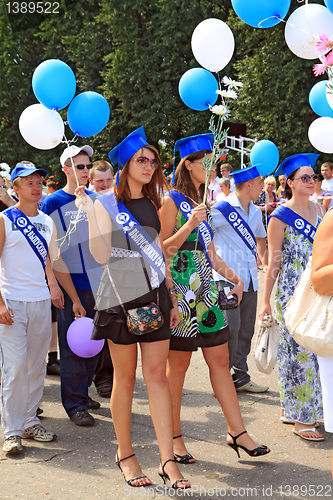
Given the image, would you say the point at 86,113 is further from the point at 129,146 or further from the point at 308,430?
the point at 308,430

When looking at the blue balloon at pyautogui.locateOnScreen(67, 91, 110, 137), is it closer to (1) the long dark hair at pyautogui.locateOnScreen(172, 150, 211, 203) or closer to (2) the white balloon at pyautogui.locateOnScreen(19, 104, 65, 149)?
(2) the white balloon at pyautogui.locateOnScreen(19, 104, 65, 149)

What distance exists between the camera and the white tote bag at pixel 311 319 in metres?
3.11

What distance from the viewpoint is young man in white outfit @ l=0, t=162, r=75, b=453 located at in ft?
14.8

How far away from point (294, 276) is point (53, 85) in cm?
214

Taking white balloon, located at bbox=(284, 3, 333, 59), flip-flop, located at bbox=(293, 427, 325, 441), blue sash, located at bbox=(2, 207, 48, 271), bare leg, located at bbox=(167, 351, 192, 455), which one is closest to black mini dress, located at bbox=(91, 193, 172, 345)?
bare leg, located at bbox=(167, 351, 192, 455)

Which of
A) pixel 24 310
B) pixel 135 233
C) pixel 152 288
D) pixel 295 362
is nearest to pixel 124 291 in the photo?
pixel 152 288

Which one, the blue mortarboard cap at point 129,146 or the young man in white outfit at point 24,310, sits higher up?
the blue mortarboard cap at point 129,146

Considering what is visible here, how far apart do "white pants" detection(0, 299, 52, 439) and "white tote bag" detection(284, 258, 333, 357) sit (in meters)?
1.98

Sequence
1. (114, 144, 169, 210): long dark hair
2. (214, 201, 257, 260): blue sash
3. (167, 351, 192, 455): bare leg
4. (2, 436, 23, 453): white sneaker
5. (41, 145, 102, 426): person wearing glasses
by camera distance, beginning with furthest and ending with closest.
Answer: (214, 201, 257, 260): blue sash < (41, 145, 102, 426): person wearing glasses < (2, 436, 23, 453): white sneaker < (167, 351, 192, 455): bare leg < (114, 144, 169, 210): long dark hair

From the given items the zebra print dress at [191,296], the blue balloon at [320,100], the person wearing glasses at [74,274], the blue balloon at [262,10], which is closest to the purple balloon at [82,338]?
the person wearing glasses at [74,274]

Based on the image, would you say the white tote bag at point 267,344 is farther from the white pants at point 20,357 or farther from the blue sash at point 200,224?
the white pants at point 20,357

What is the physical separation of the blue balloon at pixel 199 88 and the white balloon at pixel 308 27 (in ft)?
1.99

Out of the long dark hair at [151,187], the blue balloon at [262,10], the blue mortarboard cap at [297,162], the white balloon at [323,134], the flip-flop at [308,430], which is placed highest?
the blue balloon at [262,10]

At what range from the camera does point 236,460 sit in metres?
4.25
